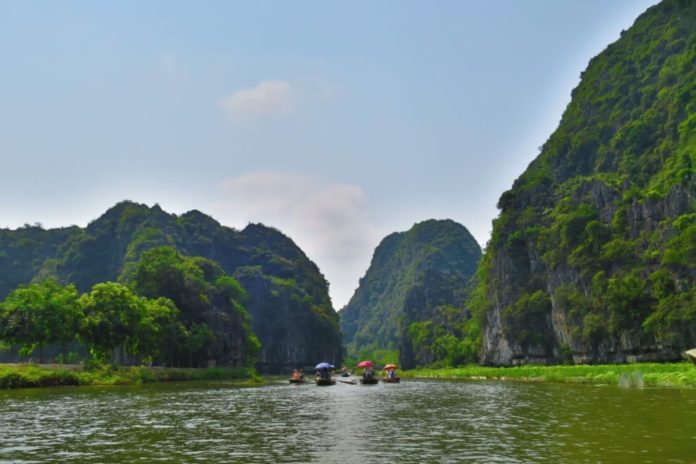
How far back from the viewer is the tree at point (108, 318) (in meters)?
73.4

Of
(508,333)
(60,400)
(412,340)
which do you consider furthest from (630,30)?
(60,400)

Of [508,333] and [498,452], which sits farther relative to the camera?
[508,333]

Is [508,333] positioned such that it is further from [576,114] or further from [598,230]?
[576,114]

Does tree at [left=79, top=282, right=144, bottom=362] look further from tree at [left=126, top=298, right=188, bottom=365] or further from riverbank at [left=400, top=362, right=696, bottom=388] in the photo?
riverbank at [left=400, top=362, right=696, bottom=388]

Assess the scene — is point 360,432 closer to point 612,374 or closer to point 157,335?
point 612,374

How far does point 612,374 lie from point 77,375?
5968 centimetres

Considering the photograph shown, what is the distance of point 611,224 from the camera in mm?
100688

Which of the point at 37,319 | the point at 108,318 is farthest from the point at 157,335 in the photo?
the point at 37,319

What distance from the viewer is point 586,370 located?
2886 inches

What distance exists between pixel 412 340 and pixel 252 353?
69850mm

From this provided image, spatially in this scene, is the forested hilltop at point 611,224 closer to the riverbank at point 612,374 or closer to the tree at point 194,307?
the riverbank at point 612,374

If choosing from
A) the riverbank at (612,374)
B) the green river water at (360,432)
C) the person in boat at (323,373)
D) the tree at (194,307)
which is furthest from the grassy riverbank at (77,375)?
the riverbank at (612,374)

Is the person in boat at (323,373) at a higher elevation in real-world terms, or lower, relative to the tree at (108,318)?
lower

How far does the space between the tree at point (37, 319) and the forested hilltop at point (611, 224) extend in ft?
249
